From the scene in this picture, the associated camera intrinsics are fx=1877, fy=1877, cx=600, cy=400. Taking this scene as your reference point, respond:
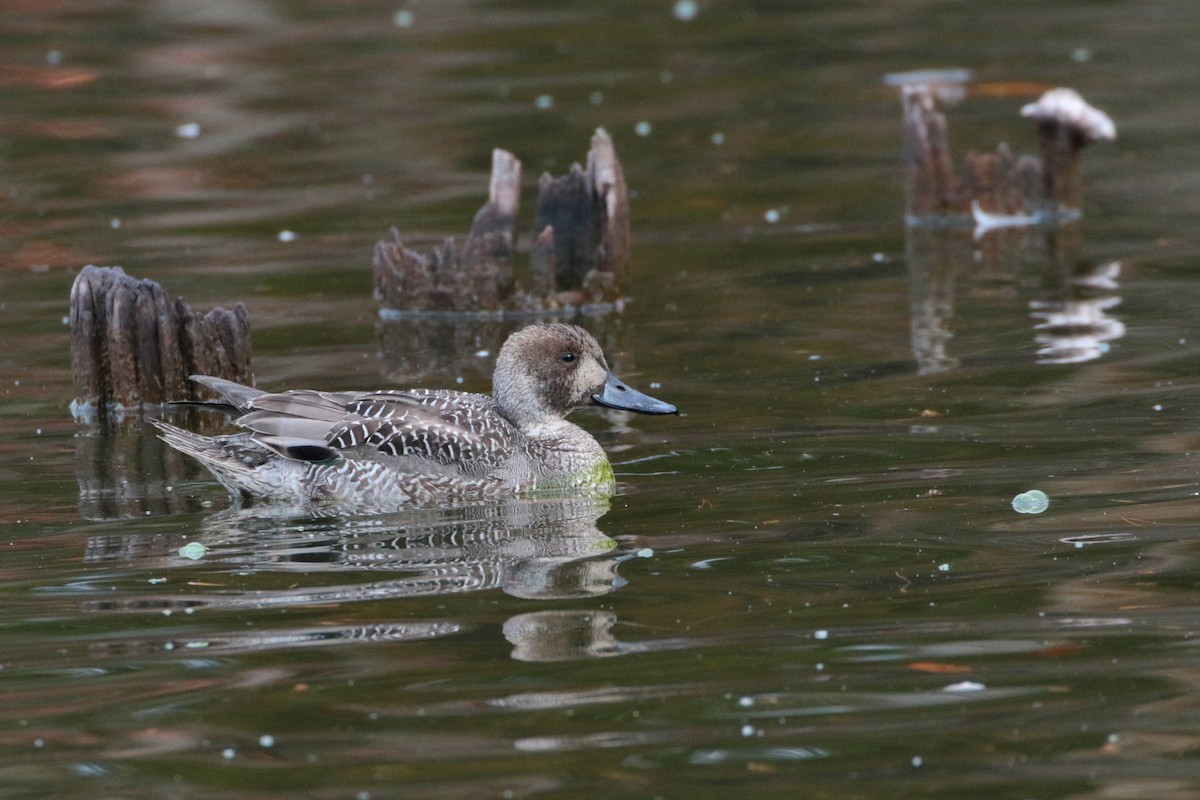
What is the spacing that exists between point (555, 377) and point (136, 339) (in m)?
2.70

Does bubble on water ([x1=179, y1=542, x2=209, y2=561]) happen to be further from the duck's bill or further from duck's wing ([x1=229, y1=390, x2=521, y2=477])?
the duck's bill

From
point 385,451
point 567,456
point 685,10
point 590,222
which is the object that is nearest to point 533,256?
point 590,222

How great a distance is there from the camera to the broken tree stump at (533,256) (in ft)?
40.5

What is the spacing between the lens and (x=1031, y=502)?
7.69 metres

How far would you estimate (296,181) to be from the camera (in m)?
16.5

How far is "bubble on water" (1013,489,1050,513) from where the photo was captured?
7.62 m

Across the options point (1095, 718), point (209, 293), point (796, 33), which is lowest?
point (1095, 718)

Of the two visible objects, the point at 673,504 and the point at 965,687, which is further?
the point at 673,504

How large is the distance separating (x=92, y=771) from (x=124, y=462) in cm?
401

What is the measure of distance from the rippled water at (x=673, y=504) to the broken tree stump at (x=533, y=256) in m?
0.28

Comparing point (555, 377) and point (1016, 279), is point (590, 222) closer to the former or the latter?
point (1016, 279)

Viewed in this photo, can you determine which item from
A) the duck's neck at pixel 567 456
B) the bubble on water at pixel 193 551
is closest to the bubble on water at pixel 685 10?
the duck's neck at pixel 567 456

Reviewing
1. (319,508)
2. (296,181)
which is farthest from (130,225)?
(319,508)

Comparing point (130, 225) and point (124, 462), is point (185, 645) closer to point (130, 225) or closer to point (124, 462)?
point (124, 462)
